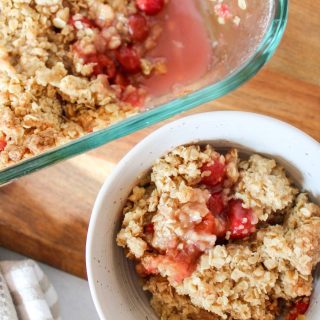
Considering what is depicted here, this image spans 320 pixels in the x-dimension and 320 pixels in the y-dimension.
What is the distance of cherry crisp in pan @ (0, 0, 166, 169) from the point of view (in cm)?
126

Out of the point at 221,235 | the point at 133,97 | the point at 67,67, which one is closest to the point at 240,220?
the point at 221,235

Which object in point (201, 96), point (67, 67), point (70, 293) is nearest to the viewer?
point (201, 96)

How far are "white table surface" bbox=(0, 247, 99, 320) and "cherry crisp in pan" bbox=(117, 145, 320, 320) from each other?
0.89 feet

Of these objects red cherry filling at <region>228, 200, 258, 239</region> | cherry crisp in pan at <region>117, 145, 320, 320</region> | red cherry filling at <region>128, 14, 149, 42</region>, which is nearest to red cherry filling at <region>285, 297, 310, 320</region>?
cherry crisp in pan at <region>117, 145, 320, 320</region>

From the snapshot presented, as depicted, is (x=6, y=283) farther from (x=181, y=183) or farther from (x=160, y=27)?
(x=160, y=27)

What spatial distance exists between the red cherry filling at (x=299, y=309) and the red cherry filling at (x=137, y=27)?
63cm

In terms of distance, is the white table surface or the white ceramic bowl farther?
the white table surface

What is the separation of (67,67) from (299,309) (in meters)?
0.65

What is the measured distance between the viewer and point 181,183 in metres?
1.19

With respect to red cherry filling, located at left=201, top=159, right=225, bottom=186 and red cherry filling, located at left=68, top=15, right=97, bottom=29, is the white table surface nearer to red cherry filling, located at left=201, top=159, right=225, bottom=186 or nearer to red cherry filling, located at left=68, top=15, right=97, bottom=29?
red cherry filling, located at left=201, top=159, right=225, bottom=186

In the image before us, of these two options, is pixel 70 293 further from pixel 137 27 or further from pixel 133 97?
pixel 137 27

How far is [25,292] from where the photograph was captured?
1401 millimetres

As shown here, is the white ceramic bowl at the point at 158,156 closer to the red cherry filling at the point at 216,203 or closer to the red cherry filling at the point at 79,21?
the red cherry filling at the point at 216,203

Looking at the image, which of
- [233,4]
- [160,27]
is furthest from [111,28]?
[233,4]
